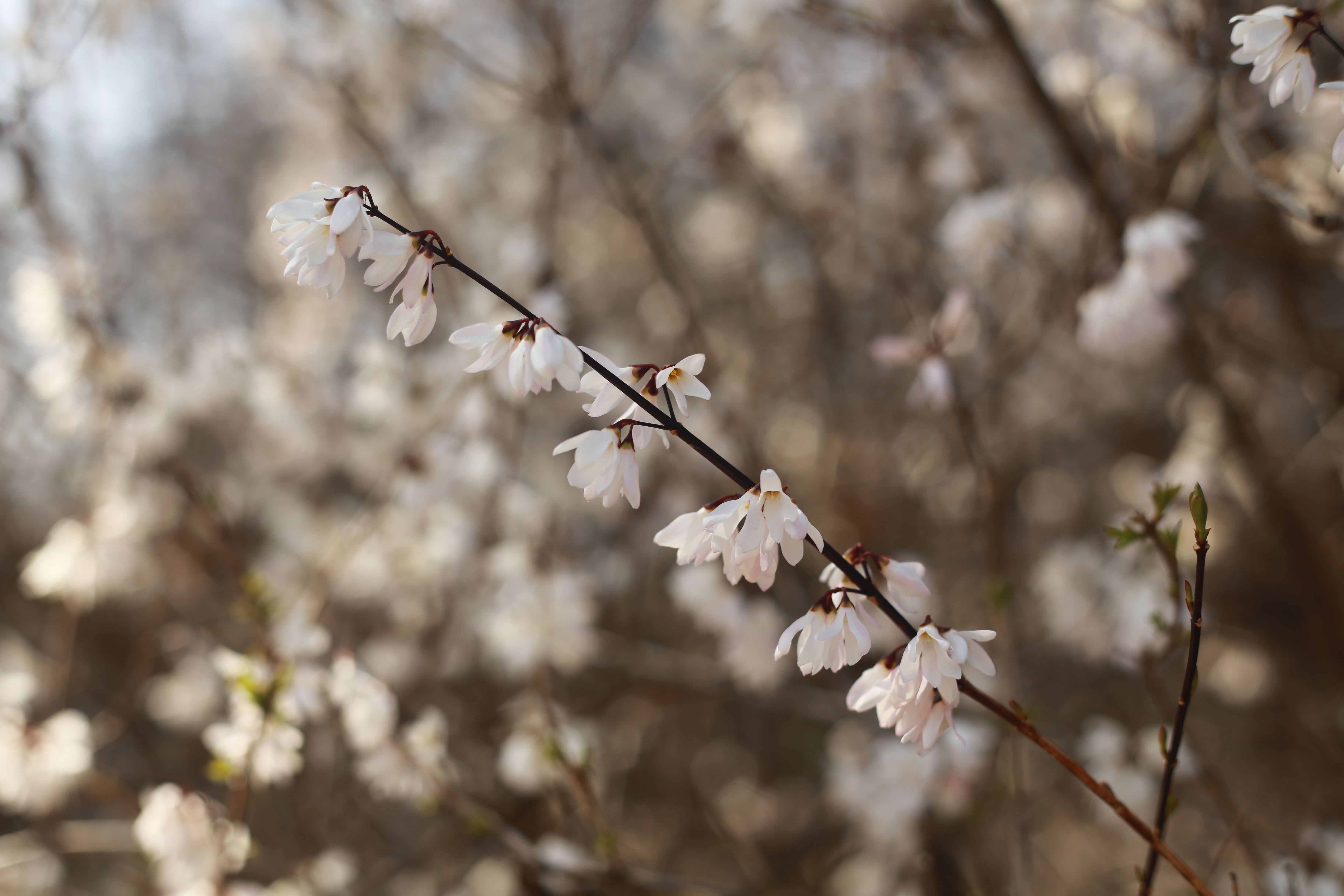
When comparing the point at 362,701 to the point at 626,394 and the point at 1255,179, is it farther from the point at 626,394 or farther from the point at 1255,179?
the point at 1255,179

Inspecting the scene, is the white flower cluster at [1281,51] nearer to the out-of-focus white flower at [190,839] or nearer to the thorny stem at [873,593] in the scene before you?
the thorny stem at [873,593]

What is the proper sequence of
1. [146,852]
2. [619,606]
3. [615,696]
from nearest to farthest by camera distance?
[146,852] → [615,696] → [619,606]

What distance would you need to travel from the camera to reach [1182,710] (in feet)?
4.04

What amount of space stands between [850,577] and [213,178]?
822 cm

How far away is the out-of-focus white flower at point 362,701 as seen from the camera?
2162 millimetres

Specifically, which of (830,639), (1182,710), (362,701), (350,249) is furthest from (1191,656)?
(362,701)

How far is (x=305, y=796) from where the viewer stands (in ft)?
13.5

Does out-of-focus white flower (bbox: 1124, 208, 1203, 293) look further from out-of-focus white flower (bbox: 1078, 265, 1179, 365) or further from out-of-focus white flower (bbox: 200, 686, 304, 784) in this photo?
out-of-focus white flower (bbox: 200, 686, 304, 784)

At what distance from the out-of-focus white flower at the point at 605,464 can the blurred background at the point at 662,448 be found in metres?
1.05

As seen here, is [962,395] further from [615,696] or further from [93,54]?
[93,54]

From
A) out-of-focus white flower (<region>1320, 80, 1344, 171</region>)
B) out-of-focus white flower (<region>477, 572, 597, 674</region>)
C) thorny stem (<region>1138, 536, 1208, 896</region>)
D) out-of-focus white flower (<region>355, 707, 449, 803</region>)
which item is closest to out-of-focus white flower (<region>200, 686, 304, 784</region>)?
out-of-focus white flower (<region>355, 707, 449, 803</region>)

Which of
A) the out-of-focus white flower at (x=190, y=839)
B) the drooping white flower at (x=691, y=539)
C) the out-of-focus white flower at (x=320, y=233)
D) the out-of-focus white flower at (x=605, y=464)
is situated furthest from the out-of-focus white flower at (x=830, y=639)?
the out-of-focus white flower at (x=190, y=839)

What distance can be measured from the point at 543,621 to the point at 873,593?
1955mm

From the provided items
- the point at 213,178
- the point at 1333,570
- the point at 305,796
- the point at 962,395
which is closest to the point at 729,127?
the point at 962,395
